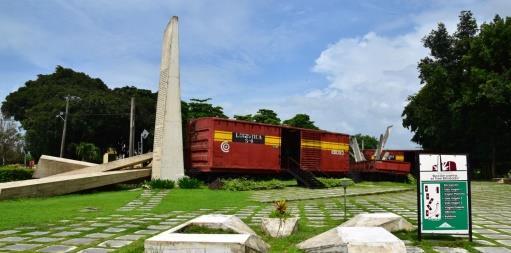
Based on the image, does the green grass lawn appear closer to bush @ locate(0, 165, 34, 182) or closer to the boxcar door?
bush @ locate(0, 165, 34, 182)

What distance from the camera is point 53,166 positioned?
1980 centimetres

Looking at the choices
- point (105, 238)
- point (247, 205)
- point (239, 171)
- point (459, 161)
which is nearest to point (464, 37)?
point (239, 171)

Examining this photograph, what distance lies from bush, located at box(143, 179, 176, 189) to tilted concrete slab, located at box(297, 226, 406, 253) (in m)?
12.8

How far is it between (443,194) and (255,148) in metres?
14.2

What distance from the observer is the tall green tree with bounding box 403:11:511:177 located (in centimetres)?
2608

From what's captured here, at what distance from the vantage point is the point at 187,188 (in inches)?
699

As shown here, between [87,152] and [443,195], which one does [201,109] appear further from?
[443,195]

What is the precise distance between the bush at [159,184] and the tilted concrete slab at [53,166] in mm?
3683

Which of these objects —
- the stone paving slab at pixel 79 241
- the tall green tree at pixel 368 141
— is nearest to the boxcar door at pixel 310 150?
the stone paving slab at pixel 79 241

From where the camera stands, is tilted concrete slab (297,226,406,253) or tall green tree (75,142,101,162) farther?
tall green tree (75,142,101,162)

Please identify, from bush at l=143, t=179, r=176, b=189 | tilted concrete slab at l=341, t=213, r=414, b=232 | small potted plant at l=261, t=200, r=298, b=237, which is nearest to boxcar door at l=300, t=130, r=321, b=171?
bush at l=143, t=179, r=176, b=189

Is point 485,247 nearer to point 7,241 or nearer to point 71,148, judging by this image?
point 7,241

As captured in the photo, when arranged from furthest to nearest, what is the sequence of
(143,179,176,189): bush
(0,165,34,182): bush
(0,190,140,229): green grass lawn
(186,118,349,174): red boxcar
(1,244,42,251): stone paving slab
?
(0,165,34,182): bush
(186,118,349,174): red boxcar
(143,179,176,189): bush
(0,190,140,229): green grass lawn
(1,244,42,251): stone paving slab

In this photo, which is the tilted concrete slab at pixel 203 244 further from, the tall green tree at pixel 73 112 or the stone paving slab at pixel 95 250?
the tall green tree at pixel 73 112
